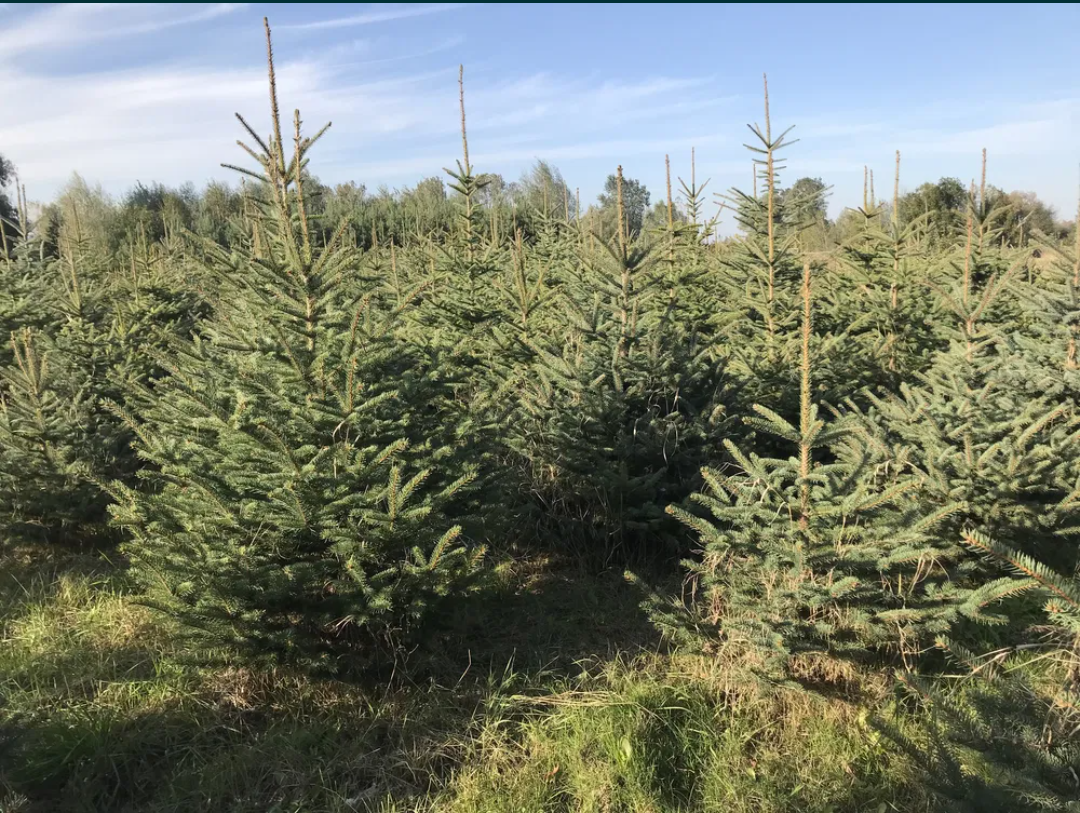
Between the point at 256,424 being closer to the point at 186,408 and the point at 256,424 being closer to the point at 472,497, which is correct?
the point at 186,408

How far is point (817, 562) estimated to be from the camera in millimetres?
3336

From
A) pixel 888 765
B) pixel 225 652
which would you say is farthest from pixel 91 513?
pixel 888 765

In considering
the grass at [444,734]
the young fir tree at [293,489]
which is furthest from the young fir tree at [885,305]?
the young fir tree at [293,489]

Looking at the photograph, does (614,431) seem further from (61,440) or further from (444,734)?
(61,440)

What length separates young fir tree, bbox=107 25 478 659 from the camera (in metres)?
3.27

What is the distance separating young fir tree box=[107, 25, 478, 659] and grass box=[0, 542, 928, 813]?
0.39 meters

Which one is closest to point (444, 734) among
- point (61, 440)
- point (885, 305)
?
point (61, 440)

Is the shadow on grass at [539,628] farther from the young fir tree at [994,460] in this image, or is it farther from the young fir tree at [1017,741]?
the young fir tree at [1017,741]

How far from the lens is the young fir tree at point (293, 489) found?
3266mm

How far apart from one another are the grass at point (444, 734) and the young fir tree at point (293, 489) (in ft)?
1.30

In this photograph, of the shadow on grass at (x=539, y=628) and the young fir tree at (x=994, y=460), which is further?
the young fir tree at (x=994, y=460)

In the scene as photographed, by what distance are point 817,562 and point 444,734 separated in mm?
1994

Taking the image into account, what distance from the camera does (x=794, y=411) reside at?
5922 millimetres

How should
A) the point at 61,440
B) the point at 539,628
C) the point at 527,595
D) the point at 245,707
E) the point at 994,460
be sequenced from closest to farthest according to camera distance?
the point at 245,707 < the point at 994,460 < the point at 539,628 < the point at 527,595 < the point at 61,440
